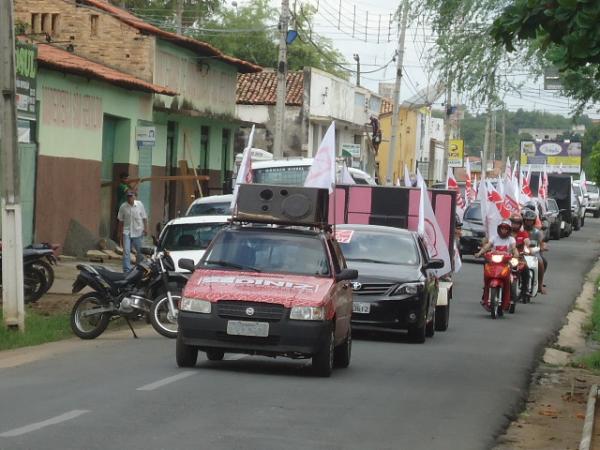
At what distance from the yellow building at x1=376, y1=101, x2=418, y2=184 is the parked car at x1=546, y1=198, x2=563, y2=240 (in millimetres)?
29608

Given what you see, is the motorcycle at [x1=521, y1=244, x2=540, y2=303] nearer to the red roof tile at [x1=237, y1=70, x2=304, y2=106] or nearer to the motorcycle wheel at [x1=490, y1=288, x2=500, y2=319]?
the motorcycle wheel at [x1=490, y1=288, x2=500, y2=319]

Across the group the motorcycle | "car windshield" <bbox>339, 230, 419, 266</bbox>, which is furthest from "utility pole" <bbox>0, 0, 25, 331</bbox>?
the motorcycle

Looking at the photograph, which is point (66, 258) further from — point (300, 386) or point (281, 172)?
point (300, 386)

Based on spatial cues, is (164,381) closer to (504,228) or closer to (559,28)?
(559,28)

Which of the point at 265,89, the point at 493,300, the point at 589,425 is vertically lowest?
the point at 493,300

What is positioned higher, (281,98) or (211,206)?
(281,98)

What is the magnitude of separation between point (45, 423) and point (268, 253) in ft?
16.1

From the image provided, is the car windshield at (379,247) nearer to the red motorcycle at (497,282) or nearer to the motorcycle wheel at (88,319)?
the motorcycle wheel at (88,319)

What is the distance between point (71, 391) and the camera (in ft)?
42.3

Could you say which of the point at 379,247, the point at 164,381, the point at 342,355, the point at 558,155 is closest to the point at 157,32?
the point at 379,247

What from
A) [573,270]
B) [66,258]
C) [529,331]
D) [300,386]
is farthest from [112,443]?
[573,270]

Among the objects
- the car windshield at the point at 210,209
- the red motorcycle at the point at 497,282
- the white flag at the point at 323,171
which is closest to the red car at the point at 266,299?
the white flag at the point at 323,171

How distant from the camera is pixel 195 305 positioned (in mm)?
14227

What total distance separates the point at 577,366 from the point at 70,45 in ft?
89.3
